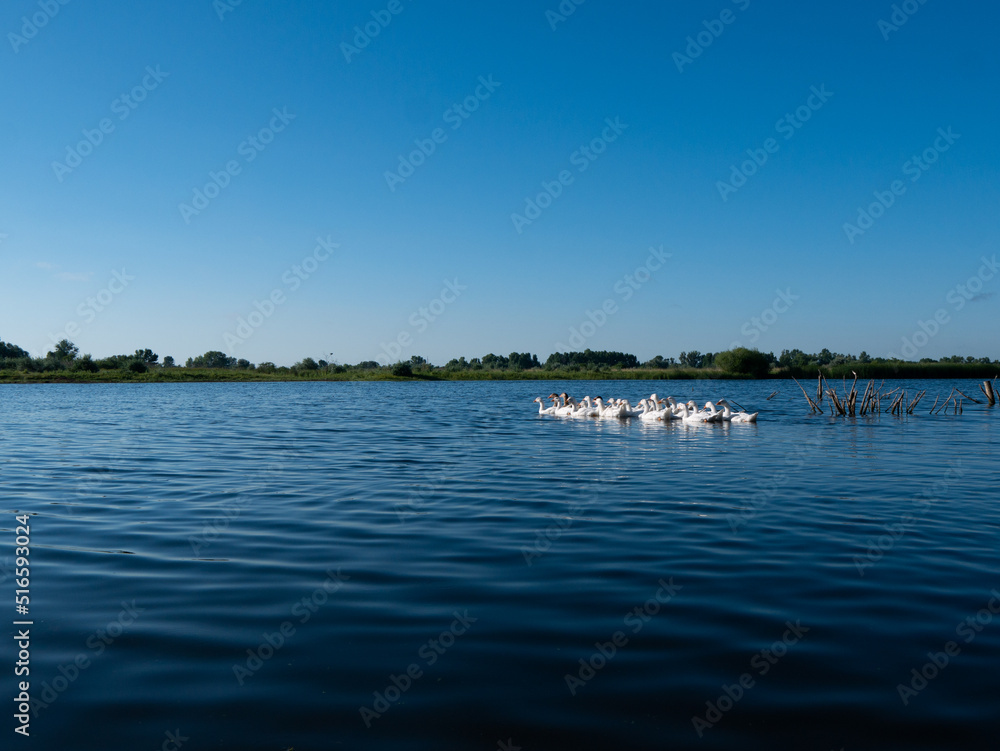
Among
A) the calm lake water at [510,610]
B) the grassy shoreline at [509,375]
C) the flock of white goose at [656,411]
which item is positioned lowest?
the calm lake water at [510,610]

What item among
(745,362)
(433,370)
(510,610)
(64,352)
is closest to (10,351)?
(64,352)

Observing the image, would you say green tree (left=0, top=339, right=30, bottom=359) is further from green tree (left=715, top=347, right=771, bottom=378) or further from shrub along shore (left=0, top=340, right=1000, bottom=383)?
green tree (left=715, top=347, right=771, bottom=378)

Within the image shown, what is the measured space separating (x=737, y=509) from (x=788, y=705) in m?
6.93

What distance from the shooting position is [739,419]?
30.6m

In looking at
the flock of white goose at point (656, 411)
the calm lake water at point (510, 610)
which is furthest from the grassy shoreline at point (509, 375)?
the calm lake water at point (510, 610)

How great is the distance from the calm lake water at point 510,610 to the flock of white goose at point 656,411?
15.0 m

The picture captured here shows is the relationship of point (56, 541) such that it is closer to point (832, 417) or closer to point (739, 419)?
point (739, 419)

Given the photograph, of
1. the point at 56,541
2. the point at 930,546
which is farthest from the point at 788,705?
the point at 56,541

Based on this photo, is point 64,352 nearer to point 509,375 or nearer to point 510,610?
point 509,375

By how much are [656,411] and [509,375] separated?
7905 centimetres

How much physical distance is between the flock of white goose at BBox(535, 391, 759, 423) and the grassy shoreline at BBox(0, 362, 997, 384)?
47.3 metres

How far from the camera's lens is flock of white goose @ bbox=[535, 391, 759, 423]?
100ft

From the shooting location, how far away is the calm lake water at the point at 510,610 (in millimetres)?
4641

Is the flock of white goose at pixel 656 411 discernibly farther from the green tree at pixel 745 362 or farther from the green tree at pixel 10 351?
the green tree at pixel 10 351
